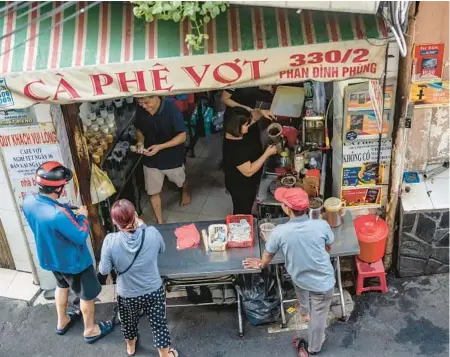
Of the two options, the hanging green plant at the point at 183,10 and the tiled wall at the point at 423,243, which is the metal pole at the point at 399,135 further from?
the hanging green plant at the point at 183,10

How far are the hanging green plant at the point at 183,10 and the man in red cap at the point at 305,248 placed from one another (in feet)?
5.26

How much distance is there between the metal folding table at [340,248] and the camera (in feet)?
20.0

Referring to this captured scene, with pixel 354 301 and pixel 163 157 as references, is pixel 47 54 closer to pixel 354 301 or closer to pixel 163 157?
pixel 163 157

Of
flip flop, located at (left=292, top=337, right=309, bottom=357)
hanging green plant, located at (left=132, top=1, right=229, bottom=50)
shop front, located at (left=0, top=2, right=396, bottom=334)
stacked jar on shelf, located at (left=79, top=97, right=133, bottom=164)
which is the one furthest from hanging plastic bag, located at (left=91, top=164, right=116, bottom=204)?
flip flop, located at (left=292, top=337, right=309, bottom=357)

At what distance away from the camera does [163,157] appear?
24.8 ft

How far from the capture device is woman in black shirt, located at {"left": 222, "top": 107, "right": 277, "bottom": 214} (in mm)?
6742

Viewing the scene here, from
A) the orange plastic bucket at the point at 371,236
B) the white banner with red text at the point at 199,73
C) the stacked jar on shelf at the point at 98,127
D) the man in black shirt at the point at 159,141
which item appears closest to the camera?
the white banner with red text at the point at 199,73

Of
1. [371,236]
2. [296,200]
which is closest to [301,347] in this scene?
[371,236]

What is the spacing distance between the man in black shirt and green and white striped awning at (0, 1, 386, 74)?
1.60 meters

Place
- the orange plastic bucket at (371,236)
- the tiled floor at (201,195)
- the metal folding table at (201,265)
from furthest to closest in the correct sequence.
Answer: the tiled floor at (201,195) < the orange plastic bucket at (371,236) < the metal folding table at (201,265)

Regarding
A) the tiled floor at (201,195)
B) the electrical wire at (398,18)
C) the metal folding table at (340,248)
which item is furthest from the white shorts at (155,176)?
the electrical wire at (398,18)

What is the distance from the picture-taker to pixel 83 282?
6.18 metres

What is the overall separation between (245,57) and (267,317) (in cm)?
278

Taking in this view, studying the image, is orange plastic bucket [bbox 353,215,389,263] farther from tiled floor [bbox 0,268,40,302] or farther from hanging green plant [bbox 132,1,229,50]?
tiled floor [bbox 0,268,40,302]
